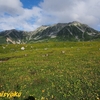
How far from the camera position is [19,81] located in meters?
31.1

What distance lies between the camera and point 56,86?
28.7m

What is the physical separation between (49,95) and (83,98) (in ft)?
15.1

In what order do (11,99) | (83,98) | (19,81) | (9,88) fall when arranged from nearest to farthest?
(11,99), (83,98), (9,88), (19,81)

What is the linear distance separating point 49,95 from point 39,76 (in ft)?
25.4

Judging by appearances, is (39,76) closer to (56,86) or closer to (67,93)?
→ (56,86)

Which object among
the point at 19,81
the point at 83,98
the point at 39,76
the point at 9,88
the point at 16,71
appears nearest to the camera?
the point at 83,98

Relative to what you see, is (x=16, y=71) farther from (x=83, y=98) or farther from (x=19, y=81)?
(x=83, y=98)

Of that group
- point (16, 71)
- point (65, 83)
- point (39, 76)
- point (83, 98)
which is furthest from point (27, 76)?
point (83, 98)

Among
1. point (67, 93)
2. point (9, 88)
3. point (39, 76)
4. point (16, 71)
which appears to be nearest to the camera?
point (67, 93)

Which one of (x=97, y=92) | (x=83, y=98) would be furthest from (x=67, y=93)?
(x=97, y=92)

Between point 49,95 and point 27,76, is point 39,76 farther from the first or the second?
point 49,95

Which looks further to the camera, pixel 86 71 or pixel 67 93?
pixel 86 71

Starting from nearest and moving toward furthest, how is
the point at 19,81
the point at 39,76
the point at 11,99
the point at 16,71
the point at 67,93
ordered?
1. the point at 11,99
2. the point at 67,93
3. the point at 19,81
4. the point at 39,76
5. the point at 16,71

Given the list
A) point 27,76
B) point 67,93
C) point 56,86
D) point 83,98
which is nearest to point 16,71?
point 27,76
